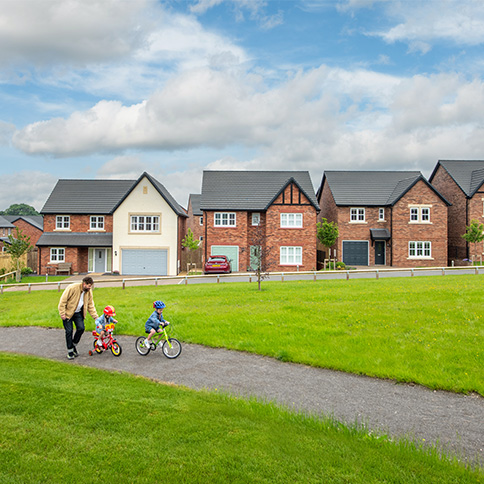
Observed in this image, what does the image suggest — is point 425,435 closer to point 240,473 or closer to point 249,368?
point 240,473

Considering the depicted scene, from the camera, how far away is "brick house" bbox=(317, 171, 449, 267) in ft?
134

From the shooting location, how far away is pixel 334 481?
474 centimetres

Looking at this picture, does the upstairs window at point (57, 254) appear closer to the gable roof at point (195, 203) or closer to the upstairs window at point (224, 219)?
the upstairs window at point (224, 219)

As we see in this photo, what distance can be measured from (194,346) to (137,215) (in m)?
27.8

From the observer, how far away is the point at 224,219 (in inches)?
1544

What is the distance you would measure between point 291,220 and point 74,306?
2946 centimetres

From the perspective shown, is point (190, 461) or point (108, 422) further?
point (108, 422)

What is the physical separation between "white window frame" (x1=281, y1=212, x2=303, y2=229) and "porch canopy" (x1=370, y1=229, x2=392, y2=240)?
818cm

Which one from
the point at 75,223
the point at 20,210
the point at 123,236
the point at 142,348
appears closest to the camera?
the point at 142,348

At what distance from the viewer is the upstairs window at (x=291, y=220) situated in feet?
126

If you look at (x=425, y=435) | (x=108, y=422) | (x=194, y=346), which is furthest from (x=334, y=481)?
(x=194, y=346)

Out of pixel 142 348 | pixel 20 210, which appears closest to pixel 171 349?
pixel 142 348

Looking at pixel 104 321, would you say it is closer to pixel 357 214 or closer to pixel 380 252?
pixel 357 214

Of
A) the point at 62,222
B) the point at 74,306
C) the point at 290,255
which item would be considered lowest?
the point at 74,306
